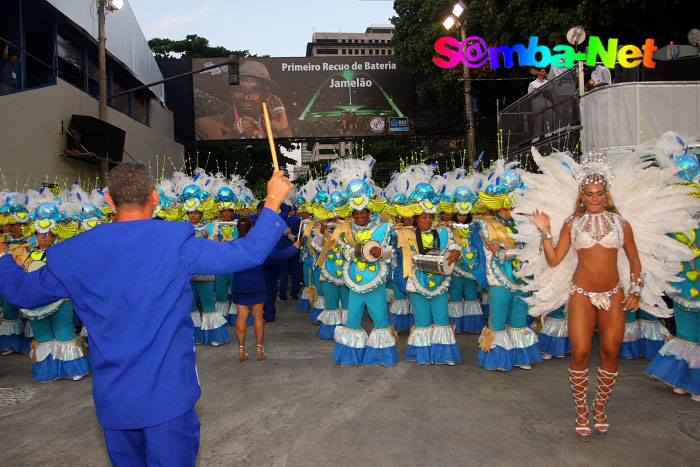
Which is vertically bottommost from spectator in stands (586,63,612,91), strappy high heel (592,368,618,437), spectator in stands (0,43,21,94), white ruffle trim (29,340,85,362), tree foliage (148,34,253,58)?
strappy high heel (592,368,618,437)

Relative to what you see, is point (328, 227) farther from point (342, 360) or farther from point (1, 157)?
point (1, 157)

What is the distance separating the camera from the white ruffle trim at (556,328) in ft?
22.1

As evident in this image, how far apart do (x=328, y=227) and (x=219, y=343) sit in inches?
98.5

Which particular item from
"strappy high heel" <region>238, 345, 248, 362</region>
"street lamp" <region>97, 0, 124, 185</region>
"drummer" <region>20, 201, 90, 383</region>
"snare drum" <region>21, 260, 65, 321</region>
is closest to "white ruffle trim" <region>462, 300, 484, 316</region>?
"strappy high heel" <region>238, 345, 248, 362</region>

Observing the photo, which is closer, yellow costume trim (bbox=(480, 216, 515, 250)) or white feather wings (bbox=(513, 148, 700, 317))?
white feather wings (bbox=(513, 148, 700, 317))

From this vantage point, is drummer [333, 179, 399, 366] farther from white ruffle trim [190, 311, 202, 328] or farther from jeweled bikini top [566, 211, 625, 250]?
white ruffle trim [190, 311, 202, 328]

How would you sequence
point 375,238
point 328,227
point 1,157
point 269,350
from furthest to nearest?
point 1,157 → point 328,227 → point 269,350 → point 375,238

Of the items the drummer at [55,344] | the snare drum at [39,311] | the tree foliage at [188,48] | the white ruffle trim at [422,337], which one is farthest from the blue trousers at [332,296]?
the tree foliage at [188,48]

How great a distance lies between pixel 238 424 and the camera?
470 centimetres

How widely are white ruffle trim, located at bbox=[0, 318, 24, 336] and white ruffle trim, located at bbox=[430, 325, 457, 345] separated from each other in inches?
237

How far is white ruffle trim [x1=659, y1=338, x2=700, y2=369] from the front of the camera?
489 cm

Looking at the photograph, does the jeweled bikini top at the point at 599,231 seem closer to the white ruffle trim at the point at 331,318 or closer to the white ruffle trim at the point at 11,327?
the white ruffle trim at the point at 331,318

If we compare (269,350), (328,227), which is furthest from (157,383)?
(328,227)

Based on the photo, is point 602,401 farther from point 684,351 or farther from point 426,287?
point 426,287
